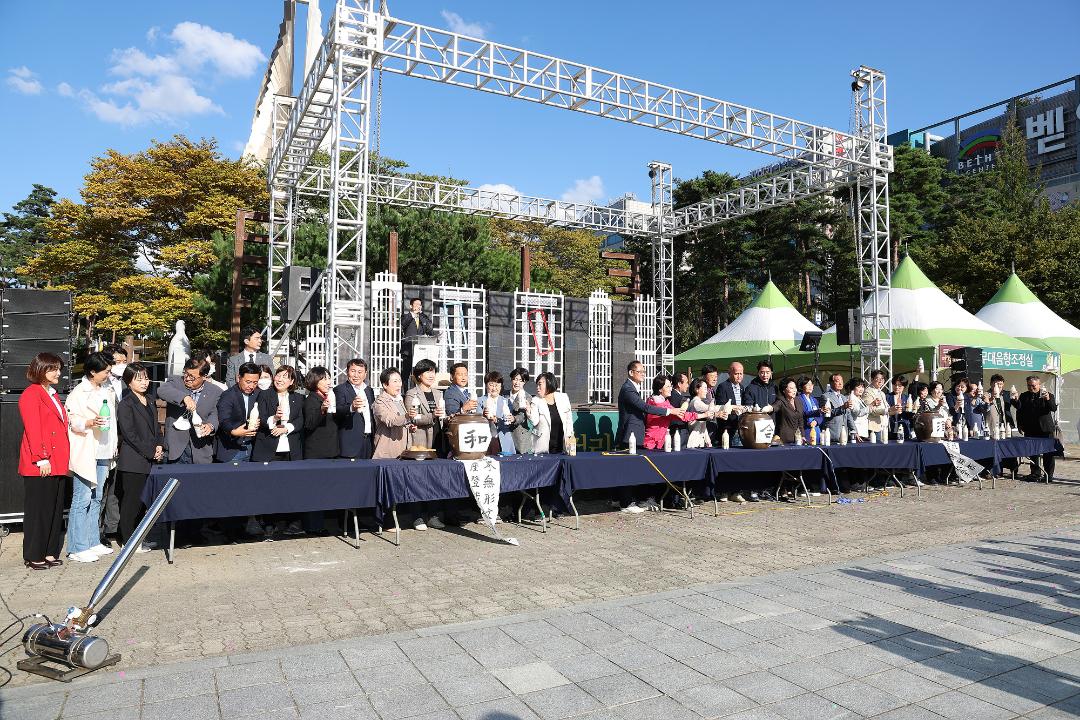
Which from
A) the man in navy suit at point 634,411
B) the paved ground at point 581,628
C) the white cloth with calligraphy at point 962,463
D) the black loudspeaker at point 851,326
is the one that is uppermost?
the black loudspeaker at point 851,326

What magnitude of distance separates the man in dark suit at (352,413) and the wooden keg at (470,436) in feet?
3.15

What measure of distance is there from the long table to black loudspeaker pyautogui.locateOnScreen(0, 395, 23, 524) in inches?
70.1

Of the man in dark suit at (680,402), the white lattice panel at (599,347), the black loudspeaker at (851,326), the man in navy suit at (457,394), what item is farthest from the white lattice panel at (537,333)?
the man in navy suit at (457,394)

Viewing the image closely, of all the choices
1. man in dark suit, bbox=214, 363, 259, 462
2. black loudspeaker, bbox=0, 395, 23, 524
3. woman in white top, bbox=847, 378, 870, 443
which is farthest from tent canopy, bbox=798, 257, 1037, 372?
Result: black loudspeaker, bbox=0, 395, 23, 524

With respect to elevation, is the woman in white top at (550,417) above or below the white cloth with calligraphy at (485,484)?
above

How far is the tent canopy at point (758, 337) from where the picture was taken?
19344 millimetres

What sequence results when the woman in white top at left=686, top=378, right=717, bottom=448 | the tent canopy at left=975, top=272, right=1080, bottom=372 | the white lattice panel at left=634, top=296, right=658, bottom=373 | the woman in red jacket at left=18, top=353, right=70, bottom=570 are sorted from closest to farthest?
the woman in red jacket at left=18, top=353, right=70, bottom=570 → the woman in white top at left=686, top=378, right=717, bottom=448 → the tent canopy at left=975, top=272, right=1080, bottom=372 → the white lattice panel at left=634, top=296, right=658, bottom=373

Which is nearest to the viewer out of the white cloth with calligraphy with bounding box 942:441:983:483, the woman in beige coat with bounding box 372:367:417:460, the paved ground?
the paved ground

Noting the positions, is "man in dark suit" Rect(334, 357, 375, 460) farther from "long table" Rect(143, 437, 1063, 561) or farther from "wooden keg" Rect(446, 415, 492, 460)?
"wooden keg" Rect(446, 415, 492, 460)

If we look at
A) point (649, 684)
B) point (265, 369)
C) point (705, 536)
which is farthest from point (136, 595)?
point (705, 536)

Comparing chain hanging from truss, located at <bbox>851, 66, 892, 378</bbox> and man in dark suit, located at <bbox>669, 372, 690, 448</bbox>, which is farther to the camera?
chain hanging from truss, located at <bbox>851, 66, 892, 378</bbox>

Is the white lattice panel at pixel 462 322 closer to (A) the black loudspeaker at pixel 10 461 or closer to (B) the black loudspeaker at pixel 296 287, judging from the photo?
(B) the black loudspeaker at pixel 296 287

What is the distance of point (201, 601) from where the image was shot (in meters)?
4.46

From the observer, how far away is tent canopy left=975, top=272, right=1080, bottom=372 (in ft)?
58.1
